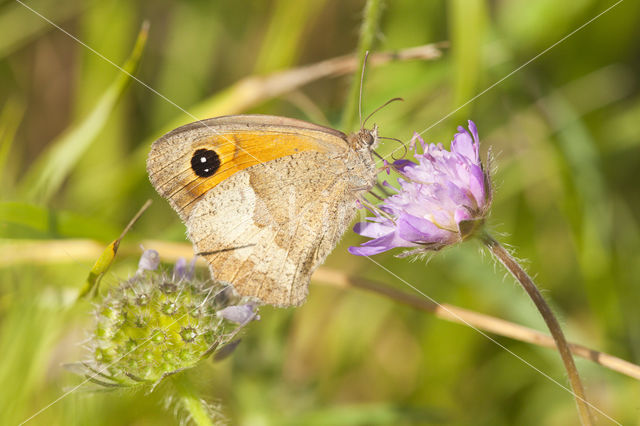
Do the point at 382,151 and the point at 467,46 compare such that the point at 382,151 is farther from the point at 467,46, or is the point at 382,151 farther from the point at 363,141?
the point at 467,46

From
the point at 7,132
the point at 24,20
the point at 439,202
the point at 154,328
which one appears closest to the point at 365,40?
the point at 439,202

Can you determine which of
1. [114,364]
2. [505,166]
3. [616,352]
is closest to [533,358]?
[616,352]

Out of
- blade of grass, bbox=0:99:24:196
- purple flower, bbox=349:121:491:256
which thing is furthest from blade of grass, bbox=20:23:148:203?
purple flower, bbox=349:121:491:256

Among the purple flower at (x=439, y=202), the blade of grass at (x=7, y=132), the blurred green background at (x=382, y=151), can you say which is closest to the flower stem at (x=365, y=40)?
the blurred green background at (x=382, y=151)

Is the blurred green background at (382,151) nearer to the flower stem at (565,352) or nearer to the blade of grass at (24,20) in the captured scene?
the blade of grass at (24,20)

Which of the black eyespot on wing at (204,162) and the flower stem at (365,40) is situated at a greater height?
the flower stem at (365,40)

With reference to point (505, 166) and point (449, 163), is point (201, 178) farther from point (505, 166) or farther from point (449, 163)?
point (505, 166)

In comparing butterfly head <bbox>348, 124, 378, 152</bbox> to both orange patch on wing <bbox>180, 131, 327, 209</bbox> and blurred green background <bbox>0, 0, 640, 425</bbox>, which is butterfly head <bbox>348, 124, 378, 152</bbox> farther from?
blurred green background <bbox>0, 0, 640, 425</bbox>
